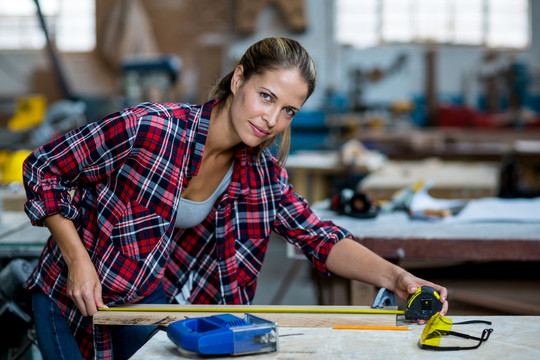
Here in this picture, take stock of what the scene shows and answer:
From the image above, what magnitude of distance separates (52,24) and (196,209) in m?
9.41

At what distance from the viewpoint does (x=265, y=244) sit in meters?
1.66

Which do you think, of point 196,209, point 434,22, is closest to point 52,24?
point 434,22

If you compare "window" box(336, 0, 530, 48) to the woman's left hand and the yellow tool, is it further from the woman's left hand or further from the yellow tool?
the yellow tool

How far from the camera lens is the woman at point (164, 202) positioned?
1.38 m

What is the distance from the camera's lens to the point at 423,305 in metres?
1.27

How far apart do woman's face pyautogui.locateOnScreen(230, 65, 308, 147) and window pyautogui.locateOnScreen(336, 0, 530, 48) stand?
10.2 meters

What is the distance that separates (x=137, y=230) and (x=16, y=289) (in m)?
0.65

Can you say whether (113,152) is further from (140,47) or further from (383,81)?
(383,81)

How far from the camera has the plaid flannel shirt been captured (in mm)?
1381

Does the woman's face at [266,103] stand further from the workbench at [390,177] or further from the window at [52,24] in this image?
the window at [52,24]

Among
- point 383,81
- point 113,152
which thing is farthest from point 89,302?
point 383,81

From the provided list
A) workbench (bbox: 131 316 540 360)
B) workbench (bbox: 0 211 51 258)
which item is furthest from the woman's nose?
workbench (bbox: 0 211 51 258)

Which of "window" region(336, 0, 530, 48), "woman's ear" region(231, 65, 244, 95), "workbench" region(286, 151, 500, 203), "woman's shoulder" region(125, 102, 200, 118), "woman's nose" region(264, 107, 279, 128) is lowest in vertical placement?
"workbench" region(286, 151, 500, 203)

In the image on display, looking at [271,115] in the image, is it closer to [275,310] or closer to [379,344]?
[275,310]
